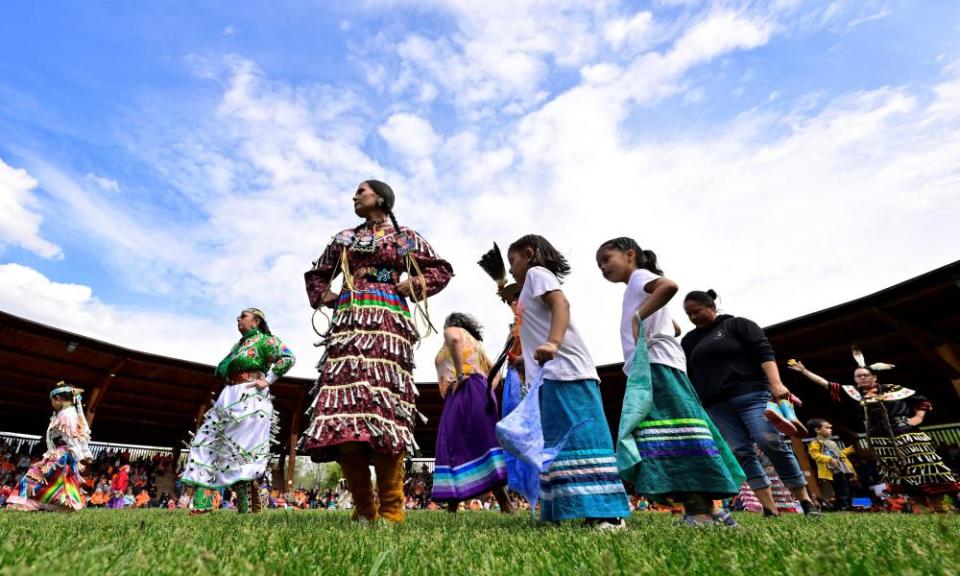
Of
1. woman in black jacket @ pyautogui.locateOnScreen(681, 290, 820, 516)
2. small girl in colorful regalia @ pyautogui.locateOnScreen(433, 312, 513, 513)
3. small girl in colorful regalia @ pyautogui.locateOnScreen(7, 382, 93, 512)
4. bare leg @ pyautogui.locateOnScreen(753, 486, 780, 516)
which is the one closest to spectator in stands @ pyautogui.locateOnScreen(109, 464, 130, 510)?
small girl in colorful regalia @ pyautogui.locateOnScreen(7, 382, 93, 512)

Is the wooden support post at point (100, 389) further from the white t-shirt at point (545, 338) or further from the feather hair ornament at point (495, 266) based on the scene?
the white t-shirt at point (545, 338)

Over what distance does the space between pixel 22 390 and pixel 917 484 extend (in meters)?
21.1

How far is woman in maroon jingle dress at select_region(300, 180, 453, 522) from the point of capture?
3086 millimetres

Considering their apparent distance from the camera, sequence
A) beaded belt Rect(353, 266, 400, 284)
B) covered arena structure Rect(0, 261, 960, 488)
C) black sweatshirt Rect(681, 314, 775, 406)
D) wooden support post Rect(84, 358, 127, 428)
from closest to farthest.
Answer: beaded belt Rect(353, 266, 400, 284) → black sweatshirt Rect(681, 314, 775, 406) → covered arena structure Rect(0, 261, 960, 488) → wooden support post Rect(84, 358, 127, 428)

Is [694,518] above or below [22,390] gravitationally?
below

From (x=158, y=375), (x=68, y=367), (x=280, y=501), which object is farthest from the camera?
(x=280, y=501)

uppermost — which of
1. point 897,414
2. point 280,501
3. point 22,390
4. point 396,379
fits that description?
point 22,390

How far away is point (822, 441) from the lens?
10148 millimetres

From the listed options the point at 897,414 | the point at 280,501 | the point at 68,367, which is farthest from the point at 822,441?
the point at 68,367

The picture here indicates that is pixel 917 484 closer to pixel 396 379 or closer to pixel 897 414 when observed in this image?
pixel 897 414

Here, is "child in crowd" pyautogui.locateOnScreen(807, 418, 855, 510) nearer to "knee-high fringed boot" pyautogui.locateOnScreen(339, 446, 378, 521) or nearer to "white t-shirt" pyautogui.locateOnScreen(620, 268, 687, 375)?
"white t-shirt" pyautogui.locateOnScreen(620, 268, 687, 375)

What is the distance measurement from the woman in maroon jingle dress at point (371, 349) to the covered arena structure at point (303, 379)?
8.27 metres

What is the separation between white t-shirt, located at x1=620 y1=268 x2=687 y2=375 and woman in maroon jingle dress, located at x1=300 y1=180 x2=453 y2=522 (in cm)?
138

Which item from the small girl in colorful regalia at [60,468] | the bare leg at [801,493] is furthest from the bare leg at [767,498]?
the small girl in colorful regalia at [60,468]
